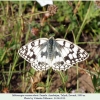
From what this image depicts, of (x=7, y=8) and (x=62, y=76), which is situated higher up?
(x=7, y=8)

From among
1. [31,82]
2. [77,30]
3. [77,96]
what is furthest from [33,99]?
[77,30]

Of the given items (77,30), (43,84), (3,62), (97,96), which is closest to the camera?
(97,96)

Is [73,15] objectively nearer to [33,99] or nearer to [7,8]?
[7,8]

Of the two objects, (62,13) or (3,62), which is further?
(62,13)

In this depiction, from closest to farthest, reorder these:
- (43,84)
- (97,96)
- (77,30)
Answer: (97,96)
(43,84)
(77,30)
